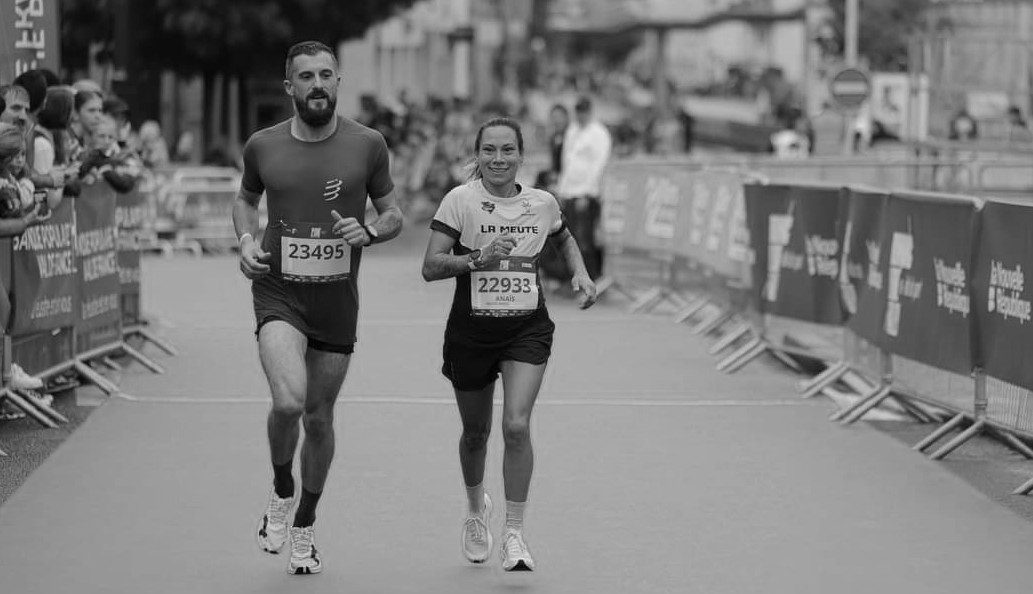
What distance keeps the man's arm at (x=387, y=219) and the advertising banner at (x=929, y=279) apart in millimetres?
3995

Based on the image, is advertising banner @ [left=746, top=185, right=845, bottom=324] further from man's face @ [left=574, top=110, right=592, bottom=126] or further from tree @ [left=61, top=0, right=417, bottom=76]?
tree @ [left=61, top=0, right=417, bottom=76]

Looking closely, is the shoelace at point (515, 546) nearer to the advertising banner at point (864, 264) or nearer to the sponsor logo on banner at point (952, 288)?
the sponsor logo on banner at point (952, 288)

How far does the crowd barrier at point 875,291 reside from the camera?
1114cm

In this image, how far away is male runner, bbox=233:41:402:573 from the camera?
8156mm

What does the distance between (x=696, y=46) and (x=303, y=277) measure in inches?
4548

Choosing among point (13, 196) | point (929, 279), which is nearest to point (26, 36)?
point (13, 196)

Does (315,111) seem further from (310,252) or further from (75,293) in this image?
(75,293)

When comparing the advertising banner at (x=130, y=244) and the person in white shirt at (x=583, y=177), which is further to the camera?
the person in white shirt at (x=583, y=177)

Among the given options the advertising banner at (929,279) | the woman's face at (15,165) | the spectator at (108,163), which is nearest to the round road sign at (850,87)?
the spectator at (108,163)

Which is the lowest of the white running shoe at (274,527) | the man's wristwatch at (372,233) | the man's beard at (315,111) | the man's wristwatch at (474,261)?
the white running shoe at (274,527)

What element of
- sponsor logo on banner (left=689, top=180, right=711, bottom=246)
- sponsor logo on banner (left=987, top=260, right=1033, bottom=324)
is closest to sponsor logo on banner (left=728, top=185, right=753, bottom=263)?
sponsor logo on banner (left=689, top=180, right=711, bottom=246)

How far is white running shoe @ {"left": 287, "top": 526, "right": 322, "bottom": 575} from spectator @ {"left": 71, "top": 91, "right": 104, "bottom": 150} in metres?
A: 7.89

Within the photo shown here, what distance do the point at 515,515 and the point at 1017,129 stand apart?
1081 inches

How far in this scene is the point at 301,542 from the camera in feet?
27.4
